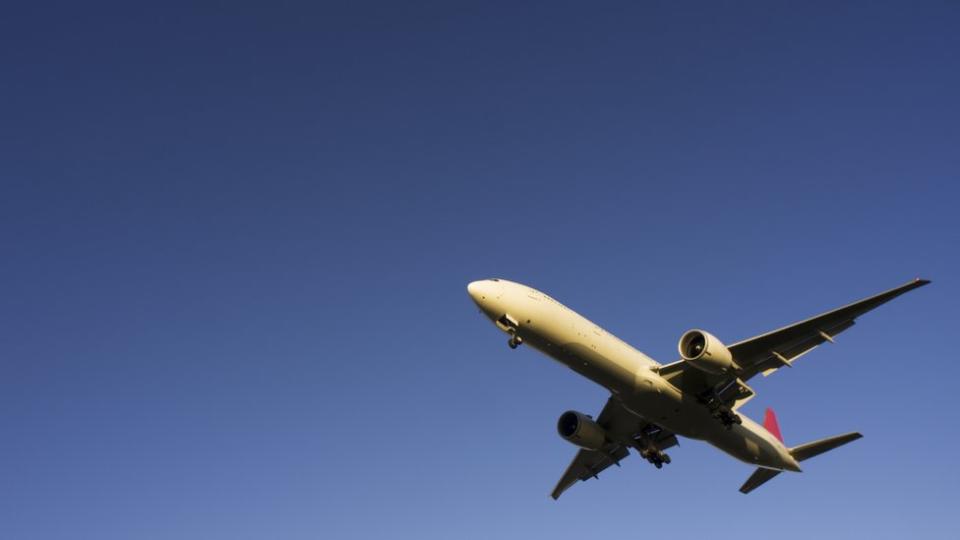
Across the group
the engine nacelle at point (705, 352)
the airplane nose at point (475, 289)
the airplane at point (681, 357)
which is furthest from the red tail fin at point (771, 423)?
the airplane nose at point (475, 289)

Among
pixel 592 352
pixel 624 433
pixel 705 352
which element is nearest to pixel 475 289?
pixel 592 352

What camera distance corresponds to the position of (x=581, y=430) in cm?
4631

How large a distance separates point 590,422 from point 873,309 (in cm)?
1705

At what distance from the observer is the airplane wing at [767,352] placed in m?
37.6

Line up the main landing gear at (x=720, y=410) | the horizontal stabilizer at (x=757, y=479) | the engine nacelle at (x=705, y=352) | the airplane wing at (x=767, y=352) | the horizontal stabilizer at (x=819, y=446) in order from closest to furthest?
the engine nacelle at (x=705, y=352) → the airplane wing at (x=767, y=352) → the main landing gear at (x=720, y=410) → the horizontal stabilizer at (x=819, y=446) → the horizontal stabilizer at (x=757, y=479)

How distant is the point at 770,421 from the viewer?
5103 cm

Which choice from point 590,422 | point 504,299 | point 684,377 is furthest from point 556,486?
point 504,299

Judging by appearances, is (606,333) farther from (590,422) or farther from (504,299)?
(590,422)

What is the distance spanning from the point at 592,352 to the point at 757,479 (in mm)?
19011

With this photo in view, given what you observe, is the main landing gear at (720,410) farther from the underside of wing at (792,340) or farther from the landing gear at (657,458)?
the landing gear at (657,458)

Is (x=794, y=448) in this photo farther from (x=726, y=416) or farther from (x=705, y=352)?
(x=705, y=352)

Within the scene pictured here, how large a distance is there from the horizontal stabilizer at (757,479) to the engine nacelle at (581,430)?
10.3 m

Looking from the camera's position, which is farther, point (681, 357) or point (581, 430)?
point (581, 430)

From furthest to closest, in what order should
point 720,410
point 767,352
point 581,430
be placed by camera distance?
point 581,430 < point 720,410 < point 767,352
